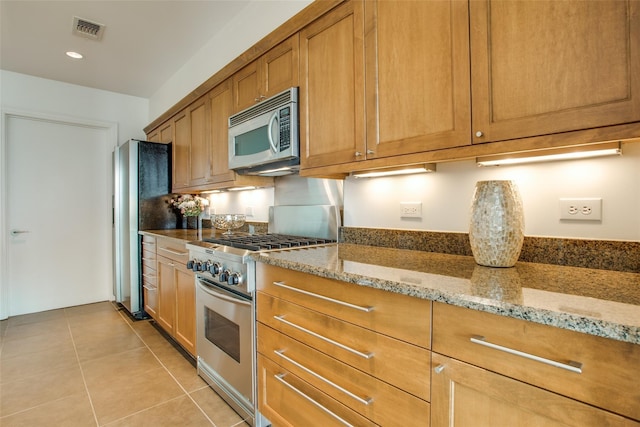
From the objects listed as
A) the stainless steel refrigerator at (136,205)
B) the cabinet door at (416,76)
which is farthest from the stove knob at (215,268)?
the stainless steel refrigerator at (136,205)

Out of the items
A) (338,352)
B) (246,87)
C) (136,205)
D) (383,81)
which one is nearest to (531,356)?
(338,352)

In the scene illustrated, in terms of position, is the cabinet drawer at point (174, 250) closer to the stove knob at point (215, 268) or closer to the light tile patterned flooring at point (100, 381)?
the stove knob at point (215, 268)

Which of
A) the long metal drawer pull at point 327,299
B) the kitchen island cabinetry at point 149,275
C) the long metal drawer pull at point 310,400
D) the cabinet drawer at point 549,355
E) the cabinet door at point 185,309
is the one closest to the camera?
the cabinet drawer at point 549,355

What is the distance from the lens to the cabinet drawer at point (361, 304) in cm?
94

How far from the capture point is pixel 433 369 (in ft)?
2.97

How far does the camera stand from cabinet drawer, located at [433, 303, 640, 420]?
0.63 meters

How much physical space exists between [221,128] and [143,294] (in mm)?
2107

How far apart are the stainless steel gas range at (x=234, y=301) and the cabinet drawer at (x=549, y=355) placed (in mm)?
1051

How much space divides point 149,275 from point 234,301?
1.97 m

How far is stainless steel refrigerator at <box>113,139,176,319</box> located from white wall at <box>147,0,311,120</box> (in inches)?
30.5

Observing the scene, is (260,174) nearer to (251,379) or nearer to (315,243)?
(315,243)

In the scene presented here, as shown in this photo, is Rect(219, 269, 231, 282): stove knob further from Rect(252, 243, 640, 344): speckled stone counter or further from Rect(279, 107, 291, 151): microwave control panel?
Rect(279, 107, 291, 151): microwave control panel

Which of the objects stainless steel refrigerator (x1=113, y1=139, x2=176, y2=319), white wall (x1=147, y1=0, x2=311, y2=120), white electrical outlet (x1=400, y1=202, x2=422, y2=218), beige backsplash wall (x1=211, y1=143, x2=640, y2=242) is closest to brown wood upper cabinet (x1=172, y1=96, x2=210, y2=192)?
stainless steel refrigerator (x1=113, y1=139, x2=176, y2=319)

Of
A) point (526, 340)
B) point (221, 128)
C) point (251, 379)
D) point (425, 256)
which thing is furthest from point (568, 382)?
point (221, 128)
